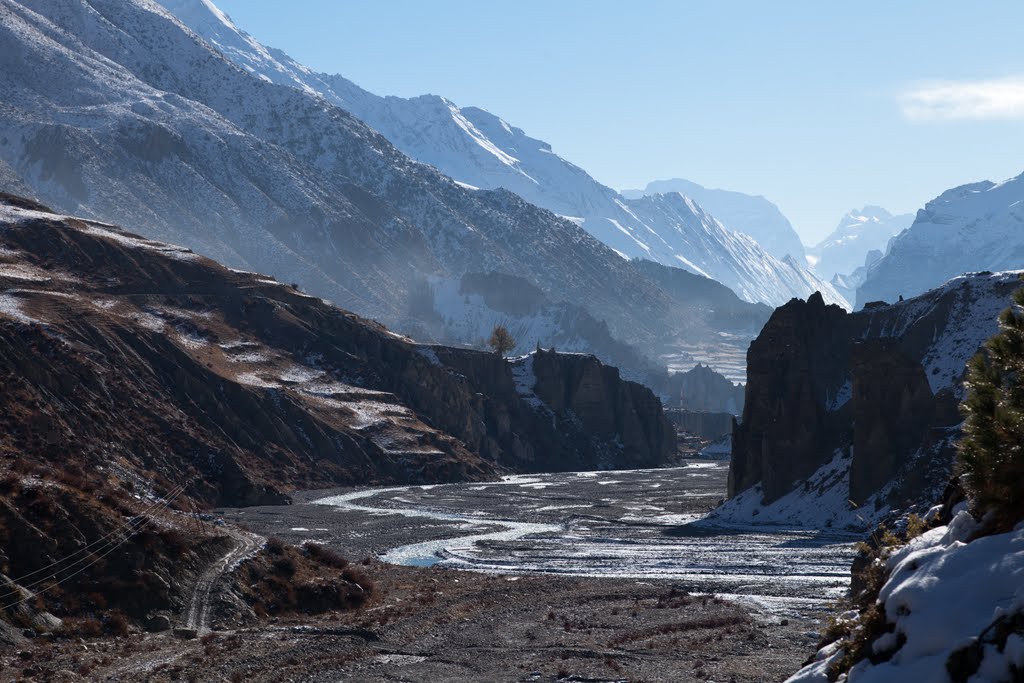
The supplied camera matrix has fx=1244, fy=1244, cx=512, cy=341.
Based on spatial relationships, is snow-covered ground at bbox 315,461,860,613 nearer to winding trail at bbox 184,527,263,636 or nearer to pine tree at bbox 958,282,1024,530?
winding trail at bbox 184,527,263,636

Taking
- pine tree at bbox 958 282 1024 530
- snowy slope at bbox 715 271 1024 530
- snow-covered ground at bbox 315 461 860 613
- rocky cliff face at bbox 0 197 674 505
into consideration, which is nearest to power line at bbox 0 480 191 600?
snow-covered ground at bbox 315 461 860 613

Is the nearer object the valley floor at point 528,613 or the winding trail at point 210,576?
the valley floor at point 528,613

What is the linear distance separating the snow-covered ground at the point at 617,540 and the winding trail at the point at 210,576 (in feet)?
61.1

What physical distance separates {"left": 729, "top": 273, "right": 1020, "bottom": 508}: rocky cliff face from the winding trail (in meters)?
56.0

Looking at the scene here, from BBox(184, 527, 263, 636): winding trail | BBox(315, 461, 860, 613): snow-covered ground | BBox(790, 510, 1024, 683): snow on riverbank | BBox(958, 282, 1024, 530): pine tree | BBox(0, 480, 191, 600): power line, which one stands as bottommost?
BBox(315, 461, 860, 613): snow-covered ground

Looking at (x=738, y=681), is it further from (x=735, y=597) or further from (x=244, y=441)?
(x=244, y=441)

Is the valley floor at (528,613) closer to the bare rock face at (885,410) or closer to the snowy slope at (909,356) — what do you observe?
the snowy slope at (909,356)

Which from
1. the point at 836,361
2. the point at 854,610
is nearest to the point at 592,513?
the point at 836,361

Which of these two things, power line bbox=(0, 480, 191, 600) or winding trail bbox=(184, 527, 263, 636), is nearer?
power line bbox=(0, 480, 191, 600)

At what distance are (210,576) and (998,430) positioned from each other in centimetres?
4301

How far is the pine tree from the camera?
1750cm

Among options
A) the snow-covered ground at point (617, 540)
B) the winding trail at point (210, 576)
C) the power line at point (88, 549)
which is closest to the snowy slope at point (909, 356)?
the snow-covered ground at point (617, 540)

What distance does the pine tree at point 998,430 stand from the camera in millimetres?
17500

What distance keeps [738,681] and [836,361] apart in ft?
316
